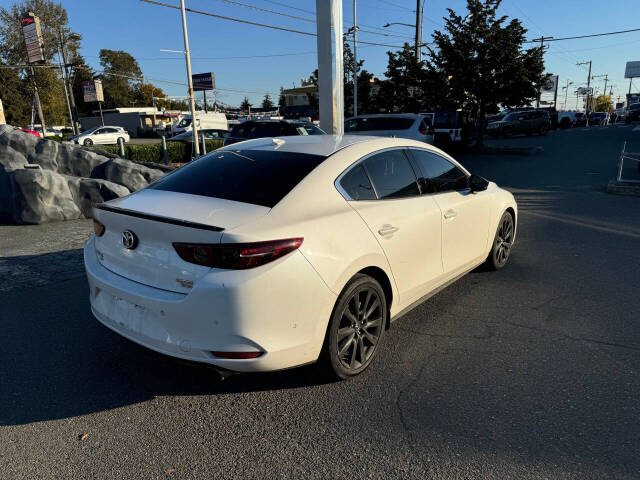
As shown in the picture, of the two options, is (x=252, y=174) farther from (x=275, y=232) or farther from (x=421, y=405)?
(x=421, y=405)

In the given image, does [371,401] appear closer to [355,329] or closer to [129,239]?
[355,329]

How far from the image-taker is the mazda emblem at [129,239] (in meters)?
2.75

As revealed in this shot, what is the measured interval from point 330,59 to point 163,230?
7.21m

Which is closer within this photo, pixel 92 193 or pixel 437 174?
pixel 437 174

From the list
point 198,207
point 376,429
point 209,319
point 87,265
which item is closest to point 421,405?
point 376,429

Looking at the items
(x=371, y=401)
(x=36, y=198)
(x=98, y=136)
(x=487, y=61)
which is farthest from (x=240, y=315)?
(x=98, y=136)

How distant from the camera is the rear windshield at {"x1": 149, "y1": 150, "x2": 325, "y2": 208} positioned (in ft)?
9.73

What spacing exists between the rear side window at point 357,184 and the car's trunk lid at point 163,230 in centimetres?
69

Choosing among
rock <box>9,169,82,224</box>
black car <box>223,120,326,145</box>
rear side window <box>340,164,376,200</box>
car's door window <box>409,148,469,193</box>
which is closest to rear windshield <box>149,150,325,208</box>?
rear side window <box>340,164,376,200</box>

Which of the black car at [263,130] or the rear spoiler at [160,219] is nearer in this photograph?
the rear spoiler at [160,219]

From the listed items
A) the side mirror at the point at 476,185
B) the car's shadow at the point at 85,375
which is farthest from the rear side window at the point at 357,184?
the side mirror at the point at 476,185

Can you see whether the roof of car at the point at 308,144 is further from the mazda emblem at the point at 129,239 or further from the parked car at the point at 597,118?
the parked car at the point at 597,118

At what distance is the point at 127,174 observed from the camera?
9.60 m

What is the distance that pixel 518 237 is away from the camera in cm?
706
